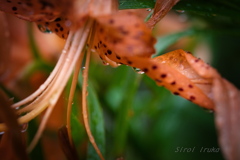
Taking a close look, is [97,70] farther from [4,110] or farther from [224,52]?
[4,110]

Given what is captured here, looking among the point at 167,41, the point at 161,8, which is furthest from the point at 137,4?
the point at 167,41

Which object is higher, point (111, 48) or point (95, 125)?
point (111, 48)

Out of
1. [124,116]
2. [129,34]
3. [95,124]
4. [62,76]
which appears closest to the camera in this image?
[129,34]

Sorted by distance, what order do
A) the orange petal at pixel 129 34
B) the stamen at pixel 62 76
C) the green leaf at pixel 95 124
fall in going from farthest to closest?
the green leaf at pixel 95 124 → the stamen at pixel 62 76 → the orange petal at pixel 129 34

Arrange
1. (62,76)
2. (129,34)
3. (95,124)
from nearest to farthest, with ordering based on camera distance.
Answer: (129,34)
(62,76)
(95,124)

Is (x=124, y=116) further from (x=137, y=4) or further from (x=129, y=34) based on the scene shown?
(x=129, y=34)

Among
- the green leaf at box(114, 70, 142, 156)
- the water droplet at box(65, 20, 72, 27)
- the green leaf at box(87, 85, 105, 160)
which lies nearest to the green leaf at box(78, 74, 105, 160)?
the green leaf at box(87, 85, 105, 160)

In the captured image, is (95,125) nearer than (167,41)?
Yes

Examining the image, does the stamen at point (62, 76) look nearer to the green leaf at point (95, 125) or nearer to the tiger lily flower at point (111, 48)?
the tiger lily flower at point (111, 48)

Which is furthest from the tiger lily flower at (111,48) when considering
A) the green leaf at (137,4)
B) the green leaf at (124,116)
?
the green leaf at (124,116)

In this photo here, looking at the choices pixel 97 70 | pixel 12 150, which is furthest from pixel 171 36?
pixel 12 150

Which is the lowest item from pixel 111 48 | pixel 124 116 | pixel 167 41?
pixel 124 116
